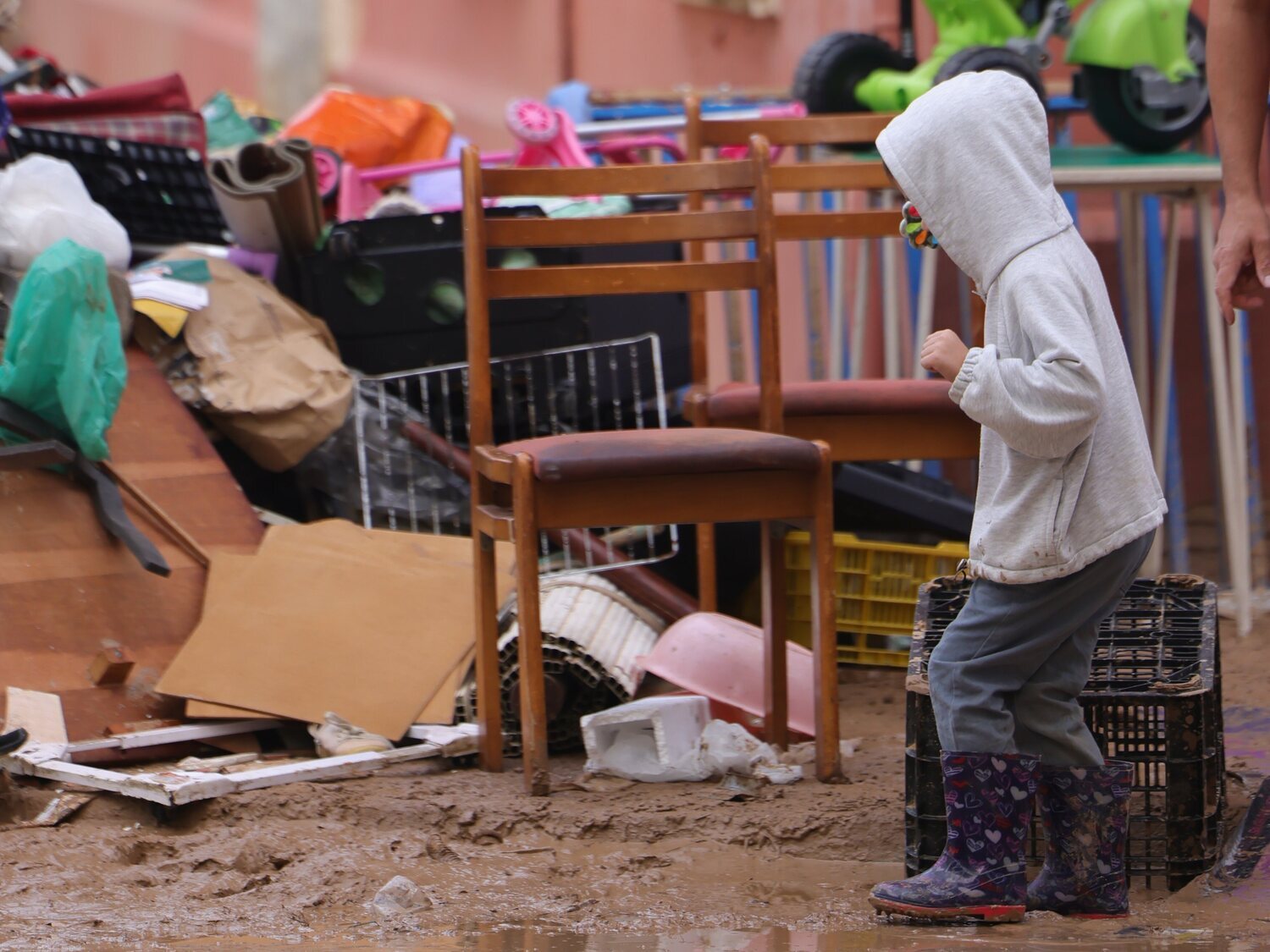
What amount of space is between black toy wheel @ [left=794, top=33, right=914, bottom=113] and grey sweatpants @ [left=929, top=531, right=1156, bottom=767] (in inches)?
114

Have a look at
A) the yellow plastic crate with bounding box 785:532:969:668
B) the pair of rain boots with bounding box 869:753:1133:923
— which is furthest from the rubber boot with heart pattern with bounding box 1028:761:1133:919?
the yellow plastic crate with bounding box 785:532:969:668

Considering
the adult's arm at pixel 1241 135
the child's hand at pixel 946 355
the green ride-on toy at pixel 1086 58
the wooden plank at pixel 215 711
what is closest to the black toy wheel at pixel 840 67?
the green ride-on toy at pixel 1086 58

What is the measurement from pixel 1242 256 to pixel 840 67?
106 inches

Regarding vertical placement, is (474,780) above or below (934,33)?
below

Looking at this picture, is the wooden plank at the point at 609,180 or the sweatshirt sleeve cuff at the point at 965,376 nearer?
the sweatshirt sleeve cuff at the point at 965,376

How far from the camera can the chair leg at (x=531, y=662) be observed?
310 cm

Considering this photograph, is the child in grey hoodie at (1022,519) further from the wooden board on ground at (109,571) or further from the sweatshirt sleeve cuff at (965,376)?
the wooden board on ground at (109,571)

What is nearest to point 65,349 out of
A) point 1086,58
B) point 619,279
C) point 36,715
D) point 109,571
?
Result: point 109,571

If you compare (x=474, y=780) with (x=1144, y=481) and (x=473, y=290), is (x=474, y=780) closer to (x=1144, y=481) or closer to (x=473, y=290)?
(x=473, y=290)

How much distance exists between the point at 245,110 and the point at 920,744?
186 inches

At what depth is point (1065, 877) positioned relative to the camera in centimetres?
247

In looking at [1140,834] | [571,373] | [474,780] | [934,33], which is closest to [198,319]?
[571,373]

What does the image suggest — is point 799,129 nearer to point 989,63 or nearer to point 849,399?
point 989,63

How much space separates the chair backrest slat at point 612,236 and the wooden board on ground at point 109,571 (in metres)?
0.84
